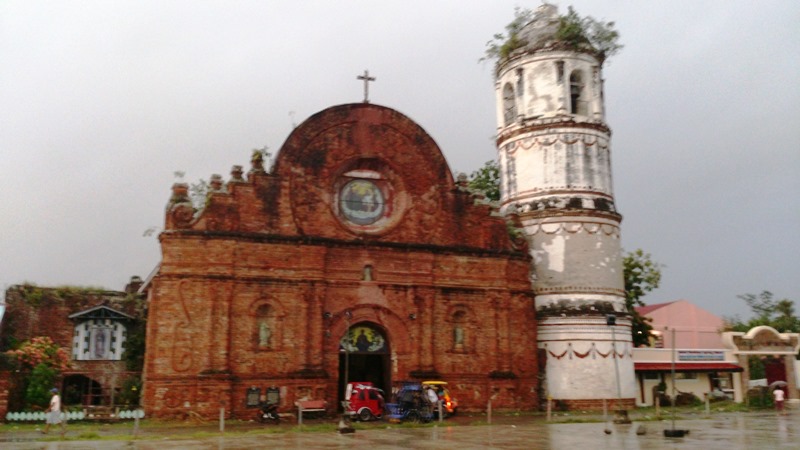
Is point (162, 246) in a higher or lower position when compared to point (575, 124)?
lower

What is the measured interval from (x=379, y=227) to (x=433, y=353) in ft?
17.5

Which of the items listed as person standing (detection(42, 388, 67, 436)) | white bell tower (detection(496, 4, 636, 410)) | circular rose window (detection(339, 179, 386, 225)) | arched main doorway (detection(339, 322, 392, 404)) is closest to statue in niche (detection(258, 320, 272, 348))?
arched main doorway (detection(339, 322, 392, 404))

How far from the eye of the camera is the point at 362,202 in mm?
29594

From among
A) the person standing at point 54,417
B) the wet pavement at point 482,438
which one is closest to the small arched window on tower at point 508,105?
the wet pavement at point 482,438

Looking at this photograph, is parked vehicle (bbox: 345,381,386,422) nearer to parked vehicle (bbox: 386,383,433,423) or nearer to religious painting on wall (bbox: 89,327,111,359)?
parked vehicle (bbox: 386,383,433,423)

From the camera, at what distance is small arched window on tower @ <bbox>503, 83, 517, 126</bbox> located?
35.2m

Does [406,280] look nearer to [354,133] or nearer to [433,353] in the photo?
[433,353]

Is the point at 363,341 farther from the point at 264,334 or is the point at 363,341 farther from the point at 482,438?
the point at 482,438

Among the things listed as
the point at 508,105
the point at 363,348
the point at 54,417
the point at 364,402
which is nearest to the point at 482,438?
the point at 364,402

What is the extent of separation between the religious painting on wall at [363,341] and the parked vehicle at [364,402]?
202 cm

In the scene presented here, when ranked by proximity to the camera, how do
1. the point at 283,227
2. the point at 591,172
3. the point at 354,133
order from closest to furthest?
1. the point at 283,227
2. the point at 354,133
3. the point at 591,172

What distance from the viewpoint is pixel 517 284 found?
30922mm

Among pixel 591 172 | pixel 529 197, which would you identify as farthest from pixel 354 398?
pixel 591 172

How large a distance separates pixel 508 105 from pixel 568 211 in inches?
263
